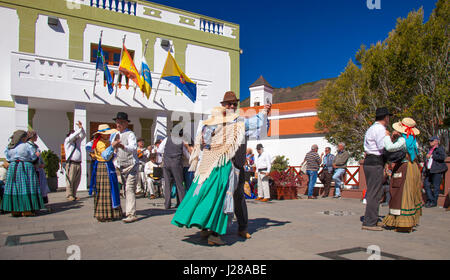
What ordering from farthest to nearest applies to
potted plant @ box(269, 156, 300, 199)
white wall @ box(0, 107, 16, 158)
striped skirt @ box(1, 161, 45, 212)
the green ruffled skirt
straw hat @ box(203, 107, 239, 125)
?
white wall @ box(0, 107, 16, 158), potted plant @ box(269, 156, 300, 199), striped skirt @ box(1, 161, 45, 212), straw hat @ box(203, 107, 239, 125), the green ruffled skirt

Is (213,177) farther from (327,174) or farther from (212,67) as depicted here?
(212,67)

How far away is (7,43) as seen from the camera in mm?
14727

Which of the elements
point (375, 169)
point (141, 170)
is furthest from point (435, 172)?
point (141, 170)

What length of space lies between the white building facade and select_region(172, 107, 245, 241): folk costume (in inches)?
237

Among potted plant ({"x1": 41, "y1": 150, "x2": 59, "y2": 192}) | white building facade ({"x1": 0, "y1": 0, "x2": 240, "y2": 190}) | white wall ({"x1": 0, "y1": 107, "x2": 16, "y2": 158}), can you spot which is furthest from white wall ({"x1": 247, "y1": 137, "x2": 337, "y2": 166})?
white wall ({"x1": 0, "y1": 107, "x2": 16, "y2": 158})

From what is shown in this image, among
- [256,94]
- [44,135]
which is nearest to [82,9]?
[44,135]

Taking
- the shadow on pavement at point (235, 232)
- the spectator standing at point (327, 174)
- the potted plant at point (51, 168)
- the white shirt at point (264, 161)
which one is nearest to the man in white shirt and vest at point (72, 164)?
the potted plant at point (51, 168)

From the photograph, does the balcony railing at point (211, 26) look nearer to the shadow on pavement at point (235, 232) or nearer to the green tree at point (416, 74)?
the green tree at point (416, 74)

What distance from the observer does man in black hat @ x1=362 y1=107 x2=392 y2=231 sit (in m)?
5.82

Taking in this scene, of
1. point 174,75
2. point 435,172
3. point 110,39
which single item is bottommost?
point 435,172

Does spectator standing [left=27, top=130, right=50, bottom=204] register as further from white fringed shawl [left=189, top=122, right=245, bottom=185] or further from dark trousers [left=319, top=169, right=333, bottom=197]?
dark trousers [left=319, top=169, right=333, bottom=197]

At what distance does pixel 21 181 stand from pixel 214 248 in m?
4.72

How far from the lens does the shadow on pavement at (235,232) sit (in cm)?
486
